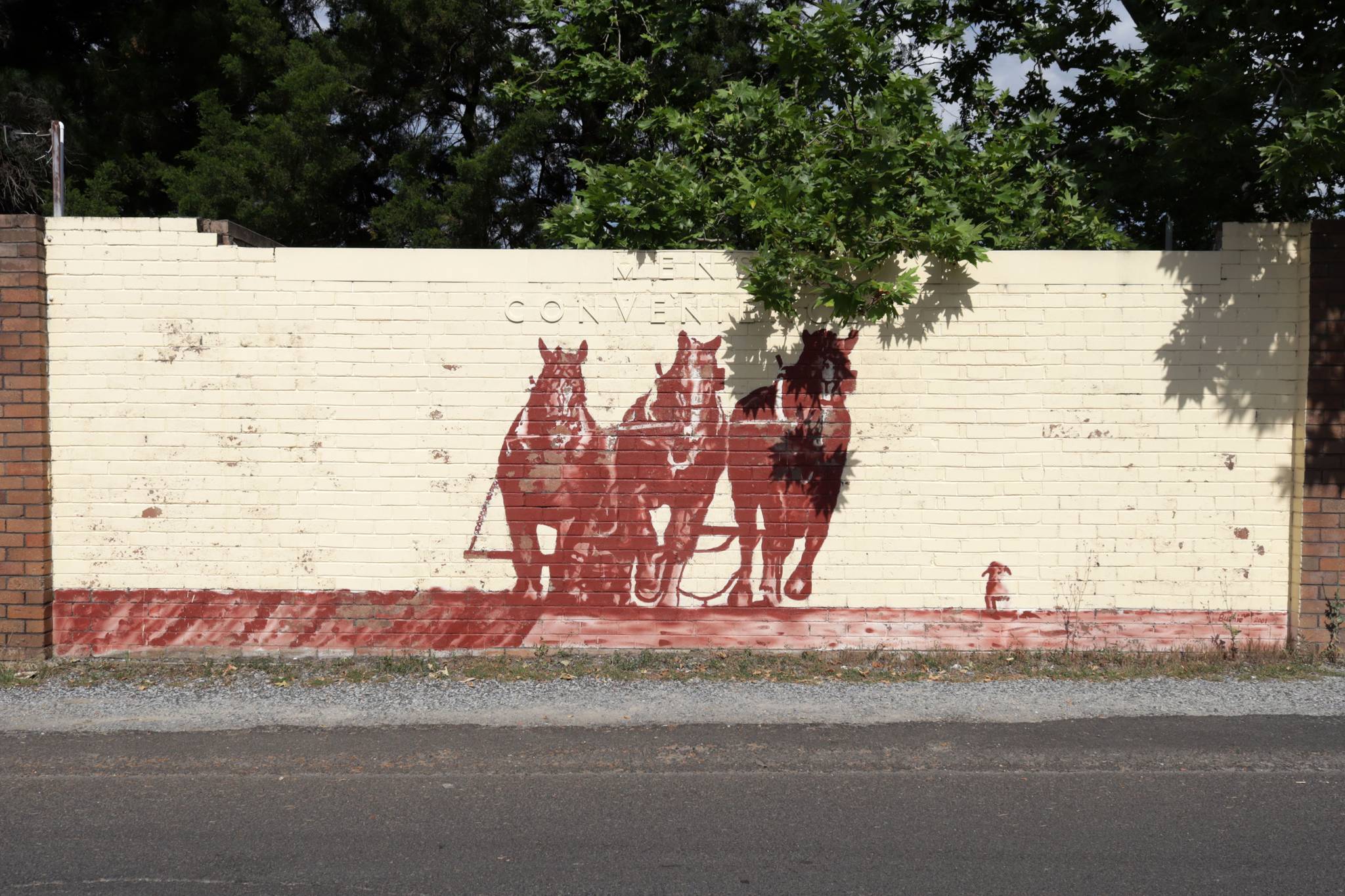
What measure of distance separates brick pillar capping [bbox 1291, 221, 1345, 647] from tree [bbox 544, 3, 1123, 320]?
168 centimetres

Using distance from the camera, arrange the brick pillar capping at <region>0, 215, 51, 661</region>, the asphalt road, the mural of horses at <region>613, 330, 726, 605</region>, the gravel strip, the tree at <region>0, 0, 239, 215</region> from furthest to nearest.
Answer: the tree at <region>0, 0, 239, 215</region>
the mural of horses at <region>613, 330, 726, 605</region>
the brick pillar capping at <region>0, 215, 51, 661</region>
the gravel strip
the asphalt road

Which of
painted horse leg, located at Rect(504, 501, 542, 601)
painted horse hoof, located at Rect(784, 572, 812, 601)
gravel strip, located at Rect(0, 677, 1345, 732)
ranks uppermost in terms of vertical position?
painted horse leg, located at Rect(504, 501, 542, 601)

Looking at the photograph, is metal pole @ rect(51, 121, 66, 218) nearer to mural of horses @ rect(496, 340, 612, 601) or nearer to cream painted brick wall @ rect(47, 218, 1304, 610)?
cream painted brick wall @ rect(47, 218, 1304, 610)

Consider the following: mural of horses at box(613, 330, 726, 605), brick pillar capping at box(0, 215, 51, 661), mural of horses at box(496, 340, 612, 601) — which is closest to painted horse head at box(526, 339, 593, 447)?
mural of horses at box(496, 340, 612, 601)

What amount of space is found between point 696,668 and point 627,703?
0.89 metres

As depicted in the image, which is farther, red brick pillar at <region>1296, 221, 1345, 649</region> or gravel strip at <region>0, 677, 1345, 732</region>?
red brick pillar at <region>1296, 221, 1345, 649</region>

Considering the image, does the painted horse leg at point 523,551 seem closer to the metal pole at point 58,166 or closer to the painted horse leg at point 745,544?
the painted horse leg at point 745,544

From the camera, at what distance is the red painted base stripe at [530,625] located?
7.03 meters

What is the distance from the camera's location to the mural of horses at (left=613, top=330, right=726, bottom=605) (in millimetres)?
7066

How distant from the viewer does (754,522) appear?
7.11 m

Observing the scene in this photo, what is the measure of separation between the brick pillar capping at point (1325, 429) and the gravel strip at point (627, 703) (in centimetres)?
70

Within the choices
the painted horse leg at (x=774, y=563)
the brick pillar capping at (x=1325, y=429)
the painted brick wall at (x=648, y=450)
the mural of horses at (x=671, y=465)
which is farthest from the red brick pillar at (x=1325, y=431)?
the mural of horses at (x=671, y=465)

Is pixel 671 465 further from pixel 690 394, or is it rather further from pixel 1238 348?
pixel 1238 348

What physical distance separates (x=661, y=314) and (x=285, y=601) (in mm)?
3178
